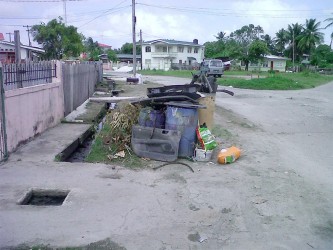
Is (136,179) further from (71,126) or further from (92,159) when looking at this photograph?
(71,126)

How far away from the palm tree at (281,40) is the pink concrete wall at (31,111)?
239 feet

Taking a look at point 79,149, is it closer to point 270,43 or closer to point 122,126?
point 122,126

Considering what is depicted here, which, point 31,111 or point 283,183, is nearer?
point 283,183

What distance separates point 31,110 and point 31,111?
24 mm

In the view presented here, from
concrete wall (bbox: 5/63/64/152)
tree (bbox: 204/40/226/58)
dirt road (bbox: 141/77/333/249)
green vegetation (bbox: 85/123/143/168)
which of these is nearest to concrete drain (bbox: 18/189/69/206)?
green vegetation (bbox: 85/123/143/168)

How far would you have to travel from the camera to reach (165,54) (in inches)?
2776

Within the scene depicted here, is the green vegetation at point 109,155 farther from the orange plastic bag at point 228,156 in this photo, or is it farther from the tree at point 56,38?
the tree at point 56,38

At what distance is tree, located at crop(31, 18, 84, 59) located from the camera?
3512 centimetres

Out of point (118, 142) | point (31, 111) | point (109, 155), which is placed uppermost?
point (31, 111)

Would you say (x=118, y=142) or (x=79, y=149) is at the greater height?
(x=118, y=142)

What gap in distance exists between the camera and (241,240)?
3984 mm

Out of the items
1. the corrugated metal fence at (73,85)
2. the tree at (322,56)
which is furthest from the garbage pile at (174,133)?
the tree at (322,56)

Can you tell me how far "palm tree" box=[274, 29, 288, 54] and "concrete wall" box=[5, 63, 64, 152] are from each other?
239ft

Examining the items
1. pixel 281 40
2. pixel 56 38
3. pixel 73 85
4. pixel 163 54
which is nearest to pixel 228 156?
pixel 73 85
